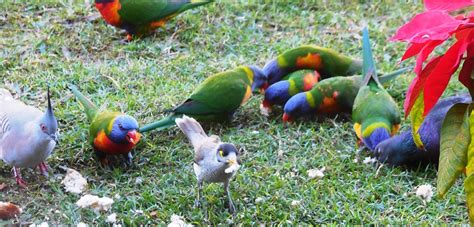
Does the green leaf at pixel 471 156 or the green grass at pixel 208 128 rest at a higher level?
the green leaf at pixel 471 156

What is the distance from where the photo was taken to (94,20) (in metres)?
4.89

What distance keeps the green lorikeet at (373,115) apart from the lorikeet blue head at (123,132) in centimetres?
116

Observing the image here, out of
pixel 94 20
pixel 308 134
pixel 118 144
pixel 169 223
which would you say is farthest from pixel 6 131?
pixel 94 20

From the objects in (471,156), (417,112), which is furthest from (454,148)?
(417,112)

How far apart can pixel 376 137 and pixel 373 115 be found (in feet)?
0.45

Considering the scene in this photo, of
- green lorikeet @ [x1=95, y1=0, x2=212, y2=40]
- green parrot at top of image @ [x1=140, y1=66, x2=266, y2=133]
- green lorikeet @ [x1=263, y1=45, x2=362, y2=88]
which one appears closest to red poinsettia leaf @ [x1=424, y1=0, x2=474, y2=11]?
green parrot at top of image @ [x1=140, y1=66, x2=266, y2=133]

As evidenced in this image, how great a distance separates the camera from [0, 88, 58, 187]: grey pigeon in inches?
116

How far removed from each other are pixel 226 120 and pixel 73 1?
6.68 ft

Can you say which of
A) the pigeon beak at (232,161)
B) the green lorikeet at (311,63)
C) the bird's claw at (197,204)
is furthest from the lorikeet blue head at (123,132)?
the green lorikeet at (311,63)

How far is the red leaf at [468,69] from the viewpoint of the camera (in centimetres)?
114

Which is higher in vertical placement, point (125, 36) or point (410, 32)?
point (410, 32)

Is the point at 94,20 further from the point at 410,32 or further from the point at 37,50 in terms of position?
the point at 410,32

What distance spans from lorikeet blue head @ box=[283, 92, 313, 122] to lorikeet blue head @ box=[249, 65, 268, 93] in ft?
0.84

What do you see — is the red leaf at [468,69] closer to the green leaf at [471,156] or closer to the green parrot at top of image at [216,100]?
the green leaf at [471,156]
